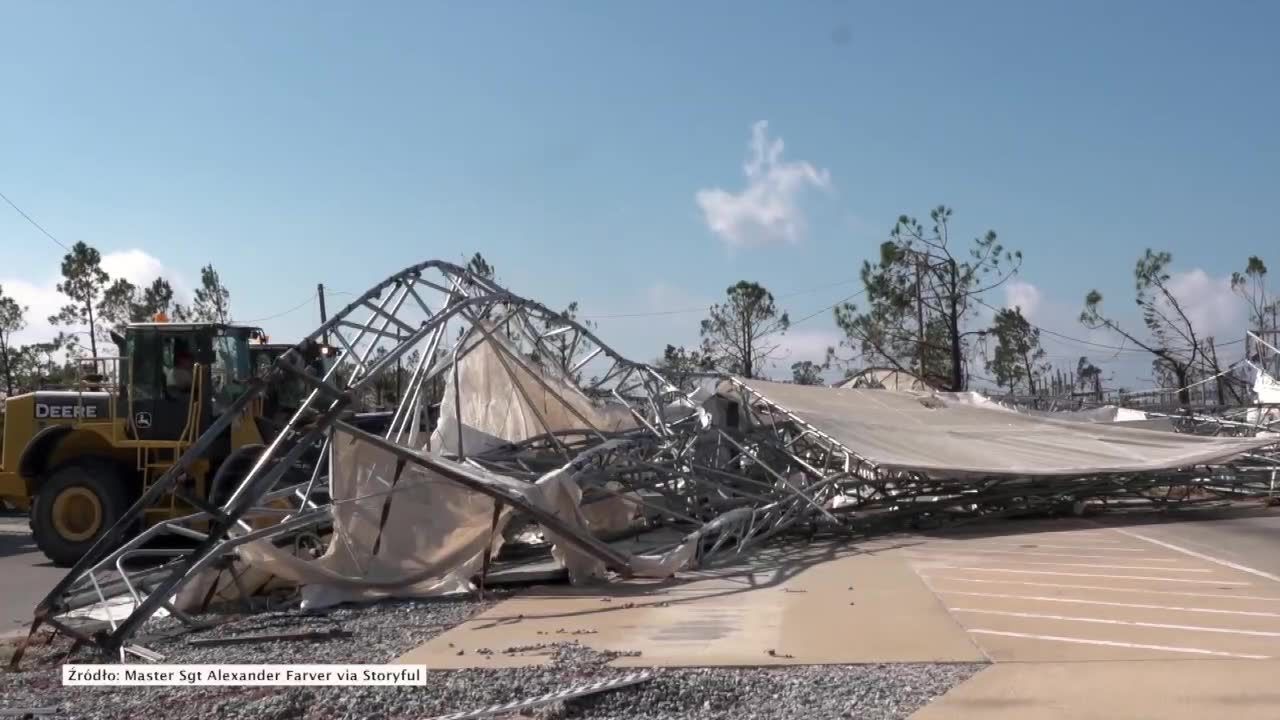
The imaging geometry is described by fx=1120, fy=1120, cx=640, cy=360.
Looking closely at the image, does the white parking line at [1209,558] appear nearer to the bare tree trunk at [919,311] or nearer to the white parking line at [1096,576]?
the white parking line at [1096,576]

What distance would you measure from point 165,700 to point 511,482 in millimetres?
4596

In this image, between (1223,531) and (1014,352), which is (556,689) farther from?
(1014,352)

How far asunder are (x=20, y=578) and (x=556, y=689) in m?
10.8

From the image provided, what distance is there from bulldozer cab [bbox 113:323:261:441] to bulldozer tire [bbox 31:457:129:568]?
82 centimetres

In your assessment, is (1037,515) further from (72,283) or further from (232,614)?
(72,283)

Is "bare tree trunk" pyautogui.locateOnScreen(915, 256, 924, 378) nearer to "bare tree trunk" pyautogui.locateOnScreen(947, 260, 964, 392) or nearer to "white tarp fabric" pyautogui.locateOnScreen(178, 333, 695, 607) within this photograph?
"bare tree trunk" pyautogui.locateOnScreen(947, 260, 964, 392)

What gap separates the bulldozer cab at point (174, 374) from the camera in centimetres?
1576

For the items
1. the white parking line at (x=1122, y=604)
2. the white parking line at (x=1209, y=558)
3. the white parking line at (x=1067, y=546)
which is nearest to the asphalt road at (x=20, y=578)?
the white parking line at (x=1122, y=604)

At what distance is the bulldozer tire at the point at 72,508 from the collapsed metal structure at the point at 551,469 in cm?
67

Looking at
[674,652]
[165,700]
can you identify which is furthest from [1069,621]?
[165,700]

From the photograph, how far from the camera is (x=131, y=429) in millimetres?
15727

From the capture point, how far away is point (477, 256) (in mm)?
39438

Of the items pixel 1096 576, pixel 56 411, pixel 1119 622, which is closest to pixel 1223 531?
pixel 1096 576

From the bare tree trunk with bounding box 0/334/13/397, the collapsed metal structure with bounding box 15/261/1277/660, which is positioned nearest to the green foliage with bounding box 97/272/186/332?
the bare tree trunk with bounding box 0/334/13/397
